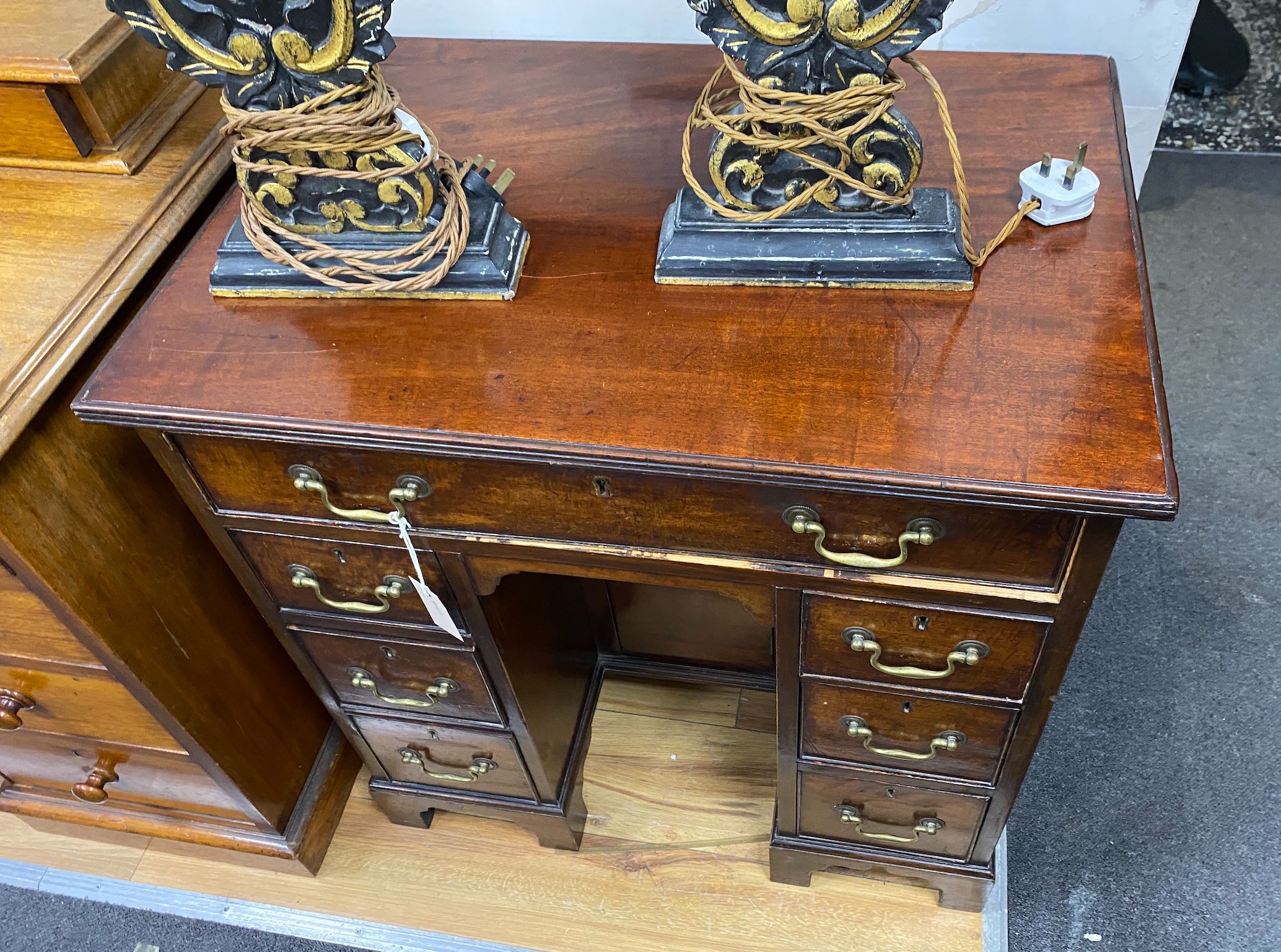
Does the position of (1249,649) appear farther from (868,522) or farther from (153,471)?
(153,471)

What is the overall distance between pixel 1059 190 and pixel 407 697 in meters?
0.81

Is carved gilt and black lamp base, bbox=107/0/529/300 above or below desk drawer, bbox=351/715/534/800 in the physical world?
above

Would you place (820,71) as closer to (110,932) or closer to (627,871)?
(627,871)

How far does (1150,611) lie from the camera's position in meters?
1.50

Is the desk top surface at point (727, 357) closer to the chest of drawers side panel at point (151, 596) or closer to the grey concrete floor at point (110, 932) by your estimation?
the chest of drawers side panel at point (151, 596)

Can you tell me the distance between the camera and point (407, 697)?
1.09 meters

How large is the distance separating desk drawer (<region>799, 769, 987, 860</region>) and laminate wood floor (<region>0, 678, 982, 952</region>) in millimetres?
168

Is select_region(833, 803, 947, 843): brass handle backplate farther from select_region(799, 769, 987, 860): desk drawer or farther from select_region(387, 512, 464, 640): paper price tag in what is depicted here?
select_region(387, 512, 464, 640): paper price tag

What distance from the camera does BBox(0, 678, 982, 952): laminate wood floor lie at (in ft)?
4.12

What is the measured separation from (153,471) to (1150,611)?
1.38 m

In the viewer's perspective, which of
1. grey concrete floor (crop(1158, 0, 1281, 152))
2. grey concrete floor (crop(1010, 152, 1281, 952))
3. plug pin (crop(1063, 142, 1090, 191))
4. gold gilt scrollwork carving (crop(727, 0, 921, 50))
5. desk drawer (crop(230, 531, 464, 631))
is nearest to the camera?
gold gilt scrollwork carving (crop(727, 0, 921, 50))

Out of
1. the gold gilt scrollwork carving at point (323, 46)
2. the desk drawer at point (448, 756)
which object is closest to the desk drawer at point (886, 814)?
the desk drawer at point (448, 756)

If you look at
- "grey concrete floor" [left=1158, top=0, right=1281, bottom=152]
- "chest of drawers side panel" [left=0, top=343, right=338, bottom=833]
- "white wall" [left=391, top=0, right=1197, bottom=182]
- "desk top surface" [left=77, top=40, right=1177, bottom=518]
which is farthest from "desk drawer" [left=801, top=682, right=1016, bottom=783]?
"grey concrete floor" [left=1158, top=0, right=1281, bottom=152]

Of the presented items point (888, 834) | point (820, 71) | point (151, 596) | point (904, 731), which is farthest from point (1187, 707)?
point (151, 596)
